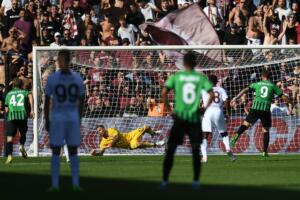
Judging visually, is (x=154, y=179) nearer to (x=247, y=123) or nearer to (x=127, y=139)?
(x=247, y=123)

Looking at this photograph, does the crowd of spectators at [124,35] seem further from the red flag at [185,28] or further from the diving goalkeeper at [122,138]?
the diving goalkeeper at [122,138]

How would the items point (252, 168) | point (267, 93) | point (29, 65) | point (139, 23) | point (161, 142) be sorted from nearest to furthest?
A: point (252, 168), point (267, 93), point (161, 142), point (29, 65), point (139, 23)

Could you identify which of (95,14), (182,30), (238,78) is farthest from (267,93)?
(95,14)

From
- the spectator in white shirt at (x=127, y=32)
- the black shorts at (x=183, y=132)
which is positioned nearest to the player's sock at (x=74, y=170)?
the black shorts at (x=183, y=132)

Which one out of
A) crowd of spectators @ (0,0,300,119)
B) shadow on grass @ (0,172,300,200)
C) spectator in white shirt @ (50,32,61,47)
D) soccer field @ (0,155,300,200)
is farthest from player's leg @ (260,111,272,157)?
shadow on grass @ (0,172,300,200)

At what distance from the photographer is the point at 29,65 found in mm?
28984

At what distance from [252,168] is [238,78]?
301 inches

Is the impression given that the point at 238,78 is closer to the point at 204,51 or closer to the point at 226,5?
the point at 204,51

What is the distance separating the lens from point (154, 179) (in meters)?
17.4

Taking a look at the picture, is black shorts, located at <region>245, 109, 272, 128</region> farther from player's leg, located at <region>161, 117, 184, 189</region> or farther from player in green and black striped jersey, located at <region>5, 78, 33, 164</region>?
player's leg, located at <region>161, 117, 184, 189</region>

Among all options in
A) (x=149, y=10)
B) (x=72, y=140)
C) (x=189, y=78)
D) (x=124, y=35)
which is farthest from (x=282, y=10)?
(x=72, y=140)

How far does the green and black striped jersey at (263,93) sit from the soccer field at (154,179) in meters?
1.30

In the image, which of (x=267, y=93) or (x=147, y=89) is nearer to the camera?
(x=267, y=93)

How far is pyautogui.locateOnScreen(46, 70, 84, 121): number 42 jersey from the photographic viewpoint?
15.1m
